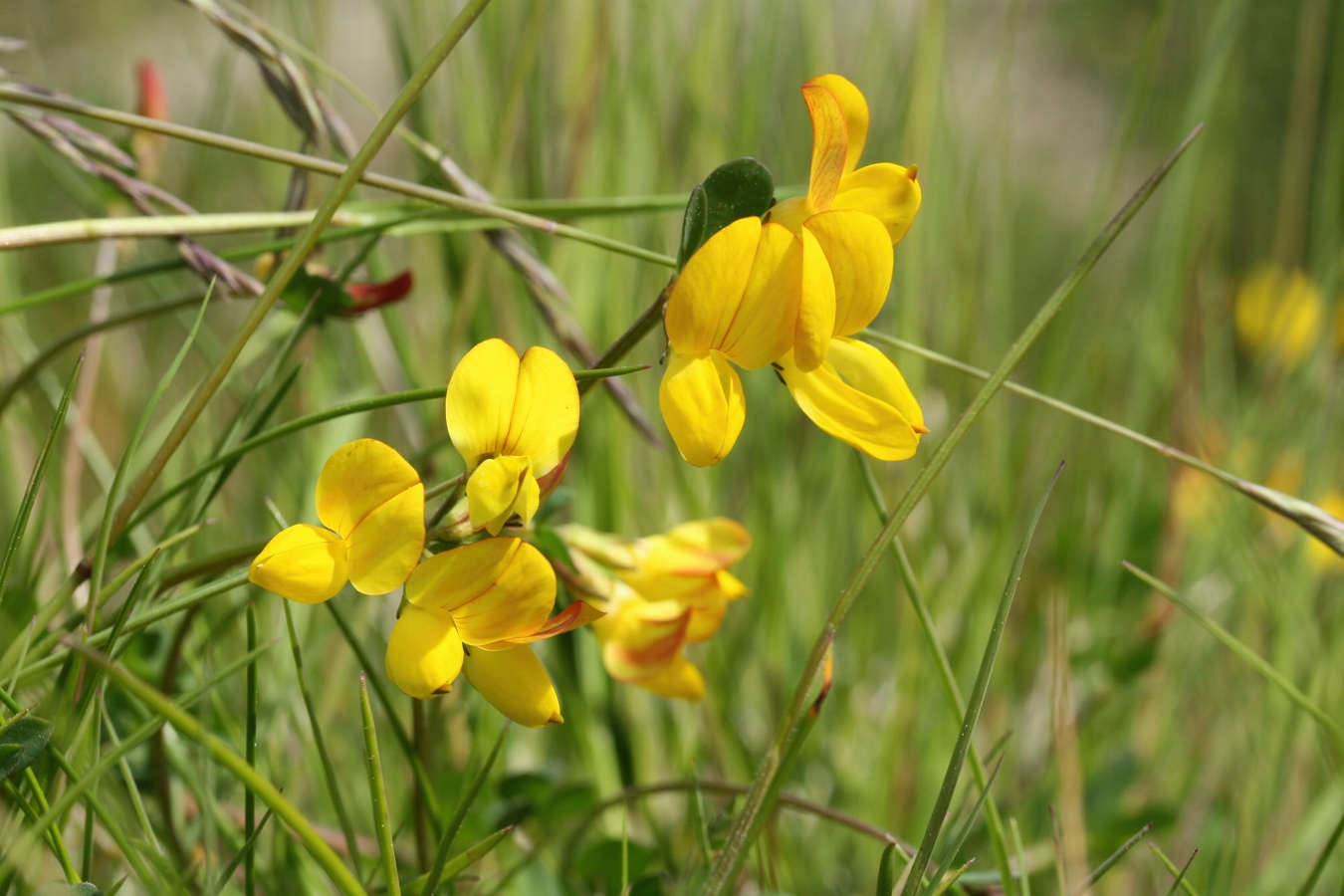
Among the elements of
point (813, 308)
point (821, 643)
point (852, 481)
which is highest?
point (813, 308)

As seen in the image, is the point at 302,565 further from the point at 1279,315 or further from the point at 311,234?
the point at 1279,315

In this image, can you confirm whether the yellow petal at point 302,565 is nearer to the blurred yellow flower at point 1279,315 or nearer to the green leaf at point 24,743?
the green leaf at point 24,743

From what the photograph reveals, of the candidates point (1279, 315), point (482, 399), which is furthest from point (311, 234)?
point (1279, 315)

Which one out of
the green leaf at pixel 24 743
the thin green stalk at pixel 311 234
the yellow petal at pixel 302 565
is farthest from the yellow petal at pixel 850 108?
the green leaf at pixel 24 743

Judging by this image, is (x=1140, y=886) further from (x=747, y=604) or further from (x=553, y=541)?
(x=553, y=541)

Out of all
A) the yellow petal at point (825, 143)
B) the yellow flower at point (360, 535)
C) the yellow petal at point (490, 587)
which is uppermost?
the yellow petal at point (825, 143)

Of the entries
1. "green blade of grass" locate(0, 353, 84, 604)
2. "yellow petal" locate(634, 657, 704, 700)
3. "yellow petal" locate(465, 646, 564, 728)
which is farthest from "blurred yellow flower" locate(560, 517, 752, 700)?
"green blade of grass" locate(0, 353, 84, 604)

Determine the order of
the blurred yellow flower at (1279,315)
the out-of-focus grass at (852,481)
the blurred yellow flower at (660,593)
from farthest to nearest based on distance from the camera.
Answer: the blurred yellow flower at (1279,315) → the out-of-focus grass at (852,481) → the blurred yellow flower at (660,593)
